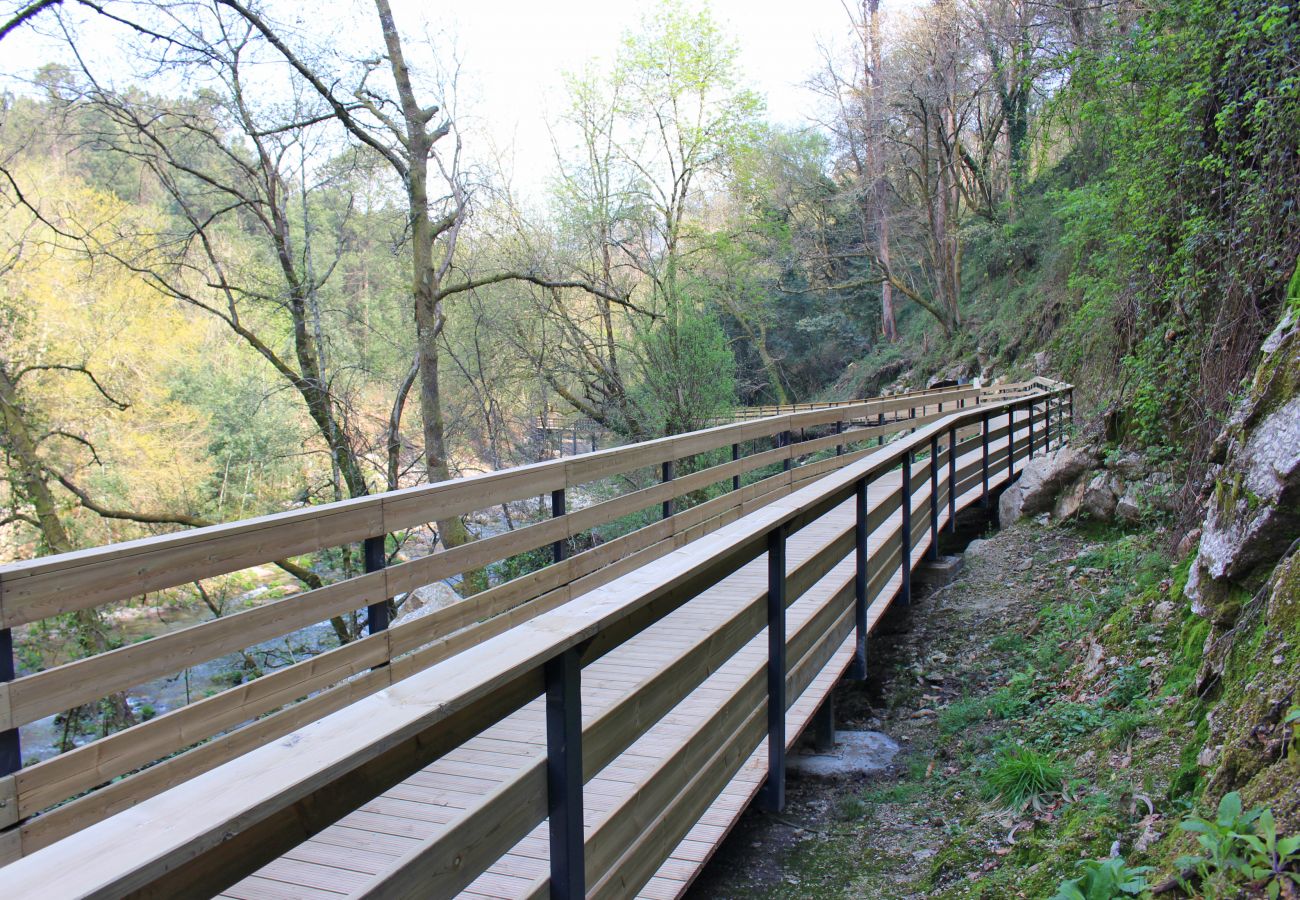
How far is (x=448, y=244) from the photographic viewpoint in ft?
48.0

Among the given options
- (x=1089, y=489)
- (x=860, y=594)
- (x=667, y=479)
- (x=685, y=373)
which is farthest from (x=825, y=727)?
(x=685, y=373)

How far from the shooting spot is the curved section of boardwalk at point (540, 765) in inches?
36.9

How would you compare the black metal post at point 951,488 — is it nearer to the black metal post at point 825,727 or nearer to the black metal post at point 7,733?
the black metal post at point 825,727

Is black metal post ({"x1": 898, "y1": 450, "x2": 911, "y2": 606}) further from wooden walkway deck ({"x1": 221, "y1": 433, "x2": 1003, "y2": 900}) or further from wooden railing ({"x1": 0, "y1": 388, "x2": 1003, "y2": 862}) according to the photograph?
wooden railing ({"x1": 0, "y1": 388, "x2": 1003, "y2": 862})

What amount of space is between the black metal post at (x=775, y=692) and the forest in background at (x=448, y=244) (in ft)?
10.2

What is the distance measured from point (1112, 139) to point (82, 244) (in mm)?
12285

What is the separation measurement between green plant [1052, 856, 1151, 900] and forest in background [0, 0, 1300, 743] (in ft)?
10.8

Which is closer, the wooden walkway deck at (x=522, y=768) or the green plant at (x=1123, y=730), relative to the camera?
the wooden walkway deck at (x=522, y=768)

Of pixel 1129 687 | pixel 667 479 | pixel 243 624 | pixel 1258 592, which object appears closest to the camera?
pixel 1258 592

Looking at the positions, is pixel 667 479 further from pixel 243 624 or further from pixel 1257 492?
pixel 1257 492

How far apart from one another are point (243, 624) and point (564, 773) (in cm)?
204

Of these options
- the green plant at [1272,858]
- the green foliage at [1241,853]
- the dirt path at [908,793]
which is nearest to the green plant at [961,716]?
the dirt path at [908,793]

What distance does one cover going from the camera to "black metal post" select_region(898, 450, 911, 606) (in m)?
5.70

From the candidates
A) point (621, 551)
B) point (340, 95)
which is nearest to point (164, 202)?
point (340, 95)
